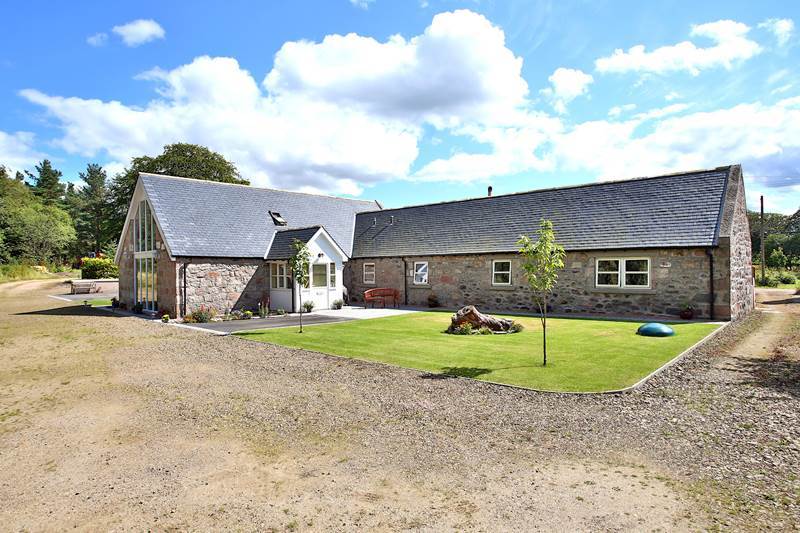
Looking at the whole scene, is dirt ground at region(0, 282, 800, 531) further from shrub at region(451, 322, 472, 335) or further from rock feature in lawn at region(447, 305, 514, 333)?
rock feature in lawn at region(447, 305, 514, 333)

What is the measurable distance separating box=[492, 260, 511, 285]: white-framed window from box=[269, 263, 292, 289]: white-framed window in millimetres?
10223

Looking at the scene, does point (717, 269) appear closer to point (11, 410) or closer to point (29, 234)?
point (11, 410)

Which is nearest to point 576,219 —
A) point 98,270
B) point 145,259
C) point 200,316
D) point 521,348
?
point 521,348

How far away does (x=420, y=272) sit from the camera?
2589cm

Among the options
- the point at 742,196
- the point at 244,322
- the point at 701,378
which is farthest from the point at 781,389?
the point at 244,322

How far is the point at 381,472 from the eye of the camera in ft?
17.0

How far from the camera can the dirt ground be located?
4297 millimetres

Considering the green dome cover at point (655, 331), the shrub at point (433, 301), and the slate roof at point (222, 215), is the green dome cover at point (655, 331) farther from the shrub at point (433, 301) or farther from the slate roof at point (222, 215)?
the slate roof at point (222, 215)

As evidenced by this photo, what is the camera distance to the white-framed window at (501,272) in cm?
2228

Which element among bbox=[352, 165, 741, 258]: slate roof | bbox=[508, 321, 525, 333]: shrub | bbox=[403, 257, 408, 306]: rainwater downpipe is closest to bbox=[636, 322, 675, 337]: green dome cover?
bbox=[508, 321, 525, 333]: shrub

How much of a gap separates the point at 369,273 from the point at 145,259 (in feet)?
40.1

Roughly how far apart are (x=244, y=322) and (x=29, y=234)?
47.5 metres

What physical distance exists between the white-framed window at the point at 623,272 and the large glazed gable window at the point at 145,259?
20482mm

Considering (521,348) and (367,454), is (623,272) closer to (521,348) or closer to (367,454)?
(521,348)
